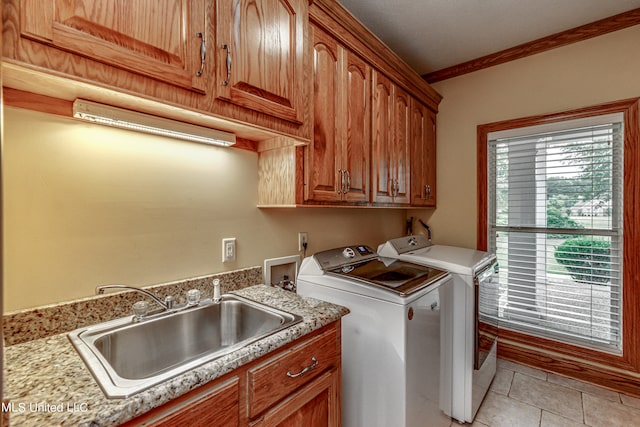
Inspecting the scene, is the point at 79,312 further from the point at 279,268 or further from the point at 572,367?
the point at 572,367

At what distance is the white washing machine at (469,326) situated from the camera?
175 centimetres

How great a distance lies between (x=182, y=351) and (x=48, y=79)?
1.06m

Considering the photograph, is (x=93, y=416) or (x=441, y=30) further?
(x=441, y=30)

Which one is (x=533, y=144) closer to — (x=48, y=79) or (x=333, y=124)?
(x=333, y=124)

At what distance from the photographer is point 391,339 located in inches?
53.3

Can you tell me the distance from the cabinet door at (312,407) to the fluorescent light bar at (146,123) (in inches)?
43.7

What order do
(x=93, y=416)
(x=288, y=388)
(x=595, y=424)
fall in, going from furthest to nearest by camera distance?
1. (x=595, y=424)
2. (x=288, y=388)
3. (x=93, y=416)

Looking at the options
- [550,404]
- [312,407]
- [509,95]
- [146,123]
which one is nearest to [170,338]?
[312,407]

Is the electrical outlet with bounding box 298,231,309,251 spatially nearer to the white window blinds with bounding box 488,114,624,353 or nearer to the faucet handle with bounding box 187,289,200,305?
the faucet handle with bounding box 187,289,200,305

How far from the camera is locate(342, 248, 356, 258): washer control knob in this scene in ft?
6.14

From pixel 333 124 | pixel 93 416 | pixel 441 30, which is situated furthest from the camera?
pixel 441 30

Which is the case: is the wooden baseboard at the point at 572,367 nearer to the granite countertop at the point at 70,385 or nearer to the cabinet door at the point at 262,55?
the granite countertop at the point at 70,385

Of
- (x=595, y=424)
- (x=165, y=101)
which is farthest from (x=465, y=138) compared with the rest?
(x=165, y=101)

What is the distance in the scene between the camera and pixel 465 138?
2.71 meters
